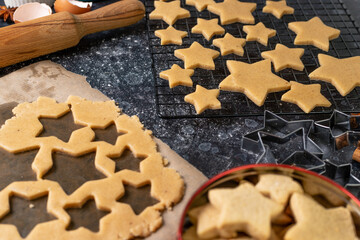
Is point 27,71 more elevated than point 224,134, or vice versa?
point 27,71

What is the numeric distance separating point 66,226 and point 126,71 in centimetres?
66

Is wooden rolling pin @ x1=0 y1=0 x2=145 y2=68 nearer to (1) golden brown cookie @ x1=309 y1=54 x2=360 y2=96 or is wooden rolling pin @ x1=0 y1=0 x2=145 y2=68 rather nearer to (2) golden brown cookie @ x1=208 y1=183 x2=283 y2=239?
(1) golden brown cookie @ x1=309 y1=54 x2=360 y2=96

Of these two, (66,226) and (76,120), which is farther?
(76,120)

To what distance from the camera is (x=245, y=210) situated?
836 millimetres

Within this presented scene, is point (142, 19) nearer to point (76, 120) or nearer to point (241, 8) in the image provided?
point (241, 8)

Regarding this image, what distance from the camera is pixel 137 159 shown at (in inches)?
49.4

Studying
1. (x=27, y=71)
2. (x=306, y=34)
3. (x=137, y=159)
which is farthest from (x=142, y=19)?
(x=137, y=159)

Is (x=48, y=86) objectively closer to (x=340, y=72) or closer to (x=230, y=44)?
(x=230, y=44)

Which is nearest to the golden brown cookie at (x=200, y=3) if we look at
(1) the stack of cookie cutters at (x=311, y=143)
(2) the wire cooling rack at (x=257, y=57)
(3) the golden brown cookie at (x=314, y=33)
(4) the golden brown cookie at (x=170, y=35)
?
(2) the wire cooling rack at (x=257, y=57)

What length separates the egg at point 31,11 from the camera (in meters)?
1.73

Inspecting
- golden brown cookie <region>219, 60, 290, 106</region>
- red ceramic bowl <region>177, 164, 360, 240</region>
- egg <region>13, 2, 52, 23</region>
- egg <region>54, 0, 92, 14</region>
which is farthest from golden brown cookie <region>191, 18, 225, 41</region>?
red ceramic bowl <region>177, 164, 360, 240</region>

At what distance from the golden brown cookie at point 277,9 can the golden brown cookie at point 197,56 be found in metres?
0.38

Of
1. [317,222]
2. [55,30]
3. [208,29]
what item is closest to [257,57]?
[208,29]

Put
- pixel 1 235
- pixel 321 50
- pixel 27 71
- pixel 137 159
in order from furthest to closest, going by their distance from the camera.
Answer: pixel 321 50
pixel 27 71
pixel 137 159
pixel 1 235
